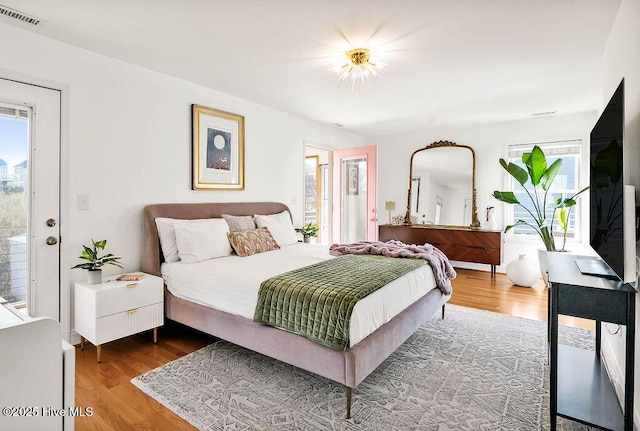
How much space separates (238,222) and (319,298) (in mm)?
1971

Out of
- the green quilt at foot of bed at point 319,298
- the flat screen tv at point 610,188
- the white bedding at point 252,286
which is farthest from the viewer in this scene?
the white bedding at point 252,286

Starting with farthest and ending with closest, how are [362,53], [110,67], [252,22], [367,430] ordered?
[110,67] < [362,53] < [252,22] < [367,430]

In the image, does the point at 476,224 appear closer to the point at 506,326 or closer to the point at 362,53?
the point at 506,326

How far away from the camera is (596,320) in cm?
169

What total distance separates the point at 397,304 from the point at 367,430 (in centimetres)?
82

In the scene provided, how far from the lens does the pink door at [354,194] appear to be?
5355mm

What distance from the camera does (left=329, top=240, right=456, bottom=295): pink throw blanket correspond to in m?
3.07

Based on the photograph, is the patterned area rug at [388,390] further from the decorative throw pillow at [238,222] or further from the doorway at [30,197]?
the decorative throw pillow at [238,222]

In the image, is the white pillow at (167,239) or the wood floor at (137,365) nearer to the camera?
the wood floor at (137,365)

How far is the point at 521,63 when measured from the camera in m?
3.04

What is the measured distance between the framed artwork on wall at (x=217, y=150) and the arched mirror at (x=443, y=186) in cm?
329

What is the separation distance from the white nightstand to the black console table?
107 inches

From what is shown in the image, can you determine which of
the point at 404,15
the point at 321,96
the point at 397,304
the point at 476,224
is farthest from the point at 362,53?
the point at 476,224

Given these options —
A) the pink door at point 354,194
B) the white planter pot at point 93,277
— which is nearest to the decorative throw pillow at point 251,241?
the white planter pot at point 93,277
